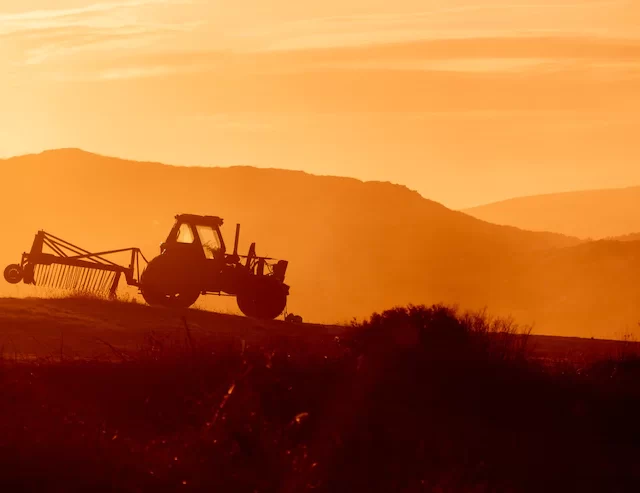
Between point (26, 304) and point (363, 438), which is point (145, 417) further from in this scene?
point (26, 304)

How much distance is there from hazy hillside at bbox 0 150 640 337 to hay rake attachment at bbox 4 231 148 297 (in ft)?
192

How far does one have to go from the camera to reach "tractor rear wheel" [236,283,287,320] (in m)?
34.3

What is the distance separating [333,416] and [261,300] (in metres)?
18.8

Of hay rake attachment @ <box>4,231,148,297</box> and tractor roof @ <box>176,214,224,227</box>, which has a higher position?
tractor roof @ <box>176,214,224,227</box>

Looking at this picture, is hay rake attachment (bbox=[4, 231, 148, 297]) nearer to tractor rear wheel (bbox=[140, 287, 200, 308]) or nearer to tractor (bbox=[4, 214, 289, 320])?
tractor (bbox=[4, 214, 289, 320])

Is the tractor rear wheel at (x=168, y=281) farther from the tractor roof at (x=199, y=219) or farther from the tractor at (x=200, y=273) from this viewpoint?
the tractor roof at (x=199, y=219)

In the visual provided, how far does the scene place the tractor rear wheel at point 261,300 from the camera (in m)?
34.3

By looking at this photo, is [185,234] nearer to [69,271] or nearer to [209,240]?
[209,240]

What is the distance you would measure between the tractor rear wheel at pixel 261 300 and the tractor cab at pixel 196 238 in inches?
51.6

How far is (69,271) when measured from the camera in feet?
118

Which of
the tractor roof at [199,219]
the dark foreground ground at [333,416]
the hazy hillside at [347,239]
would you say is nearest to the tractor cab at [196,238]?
the tractor roof at [199,219]

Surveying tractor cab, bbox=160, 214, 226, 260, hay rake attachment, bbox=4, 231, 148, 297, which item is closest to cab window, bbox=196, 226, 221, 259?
tractor cab, bbox=160, 214, 226, 260

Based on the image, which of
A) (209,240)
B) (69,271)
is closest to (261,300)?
(209,240)

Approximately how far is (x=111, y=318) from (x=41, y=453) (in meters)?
16.8
